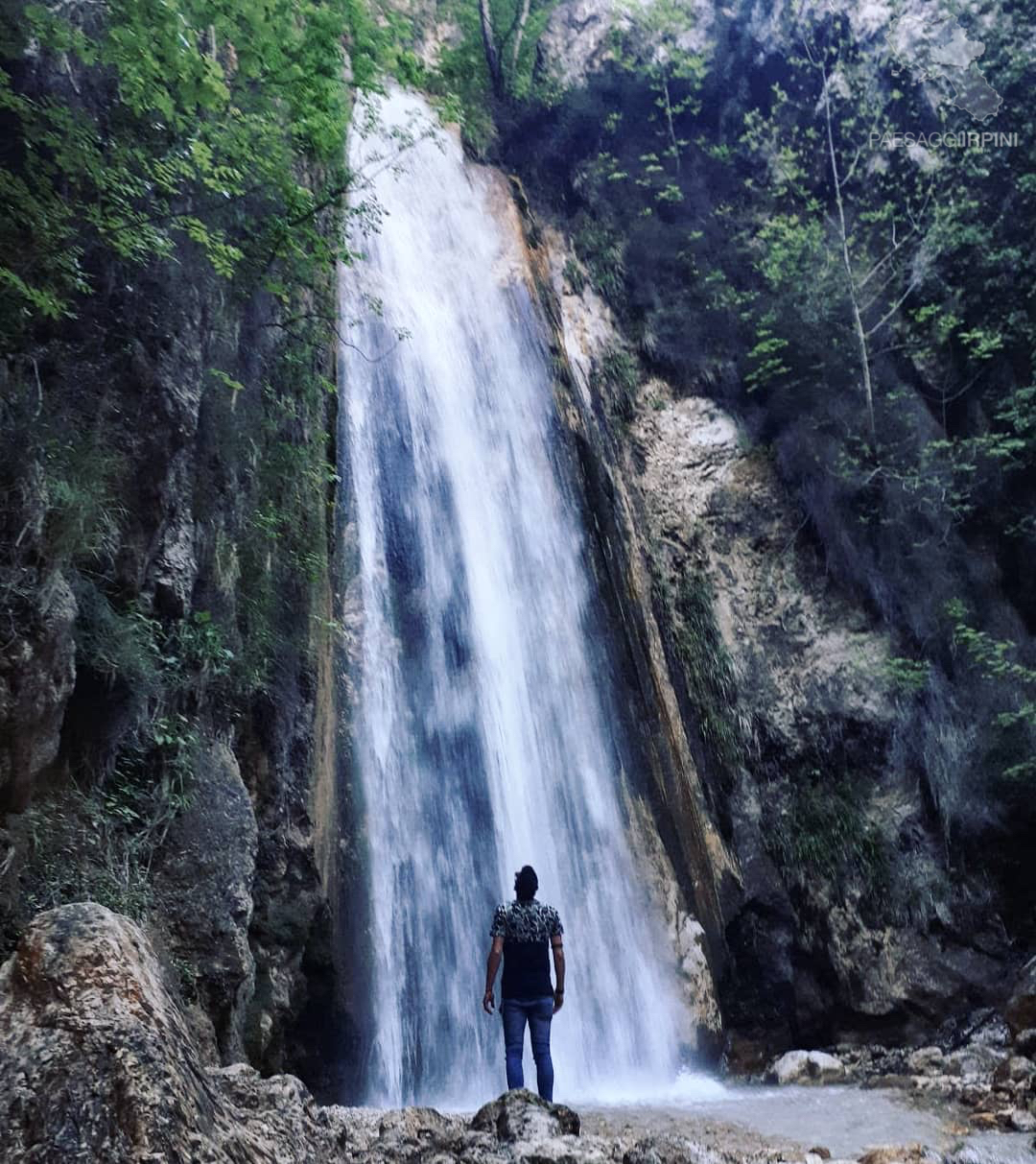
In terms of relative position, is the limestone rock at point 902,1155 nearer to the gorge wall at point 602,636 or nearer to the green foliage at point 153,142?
the gorge wall at point 602,636

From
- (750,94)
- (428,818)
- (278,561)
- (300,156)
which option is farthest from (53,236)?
(750,94)

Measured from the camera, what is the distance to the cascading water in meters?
8.12

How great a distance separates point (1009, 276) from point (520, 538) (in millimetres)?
7758

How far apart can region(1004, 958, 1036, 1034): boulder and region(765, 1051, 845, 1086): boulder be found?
1593 millimetres

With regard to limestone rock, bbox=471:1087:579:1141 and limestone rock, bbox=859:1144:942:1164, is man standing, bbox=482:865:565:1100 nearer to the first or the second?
limestone rock, bbox=471:1087:579:1141

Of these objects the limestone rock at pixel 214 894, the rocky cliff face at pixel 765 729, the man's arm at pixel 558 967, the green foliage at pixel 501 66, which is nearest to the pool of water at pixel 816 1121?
the man's arm at pixel 558 967

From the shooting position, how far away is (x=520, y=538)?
36.9 feet

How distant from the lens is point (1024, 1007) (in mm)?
7617

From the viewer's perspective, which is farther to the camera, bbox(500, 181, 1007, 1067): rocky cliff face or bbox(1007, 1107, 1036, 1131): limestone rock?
bbox(500, 181, 1007, 1067): rocky cliff face

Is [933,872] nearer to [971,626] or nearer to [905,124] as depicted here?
[971,626]

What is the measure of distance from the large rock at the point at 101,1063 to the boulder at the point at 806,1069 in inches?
276

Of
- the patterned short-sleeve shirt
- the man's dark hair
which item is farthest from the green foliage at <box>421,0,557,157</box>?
the patterned short-sleeve shirt

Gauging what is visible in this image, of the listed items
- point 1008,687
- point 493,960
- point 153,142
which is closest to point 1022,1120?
point 493,960

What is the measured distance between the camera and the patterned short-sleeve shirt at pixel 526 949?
211 inches
